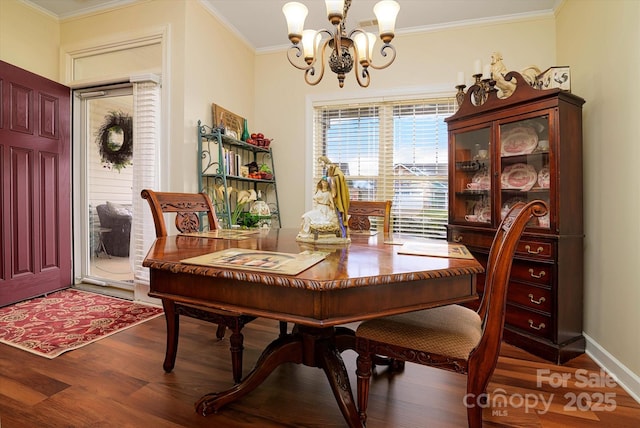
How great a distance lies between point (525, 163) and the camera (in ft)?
7.93

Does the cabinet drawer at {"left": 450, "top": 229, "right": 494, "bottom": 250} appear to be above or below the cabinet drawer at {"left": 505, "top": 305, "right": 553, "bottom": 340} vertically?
above

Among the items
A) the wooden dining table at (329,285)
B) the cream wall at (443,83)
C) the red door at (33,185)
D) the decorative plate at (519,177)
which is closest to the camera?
the wooden dining table at (329,285)

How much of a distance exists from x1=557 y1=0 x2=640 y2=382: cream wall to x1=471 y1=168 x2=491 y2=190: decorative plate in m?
→ 0.62

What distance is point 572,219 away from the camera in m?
2.20

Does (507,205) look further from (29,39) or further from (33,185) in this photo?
(29,39)

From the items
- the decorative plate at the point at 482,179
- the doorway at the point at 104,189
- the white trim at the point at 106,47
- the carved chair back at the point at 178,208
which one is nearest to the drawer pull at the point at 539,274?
the decorative plate at the point at 482,179

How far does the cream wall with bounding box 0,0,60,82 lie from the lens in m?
2.87

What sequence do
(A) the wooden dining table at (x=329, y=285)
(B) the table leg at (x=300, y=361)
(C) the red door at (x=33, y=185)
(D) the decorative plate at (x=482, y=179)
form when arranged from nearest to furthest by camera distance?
(A) the wooden dining table at (x=329, y=285), (B) the table leg at (x=300, y=361), (D) the decorative plate at (x=482, y=179), (C) the red door at (x=33, y=185)

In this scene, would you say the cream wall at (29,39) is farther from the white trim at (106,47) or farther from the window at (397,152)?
the window at (397,152)

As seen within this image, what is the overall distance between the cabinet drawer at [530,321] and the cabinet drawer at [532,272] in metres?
0.22

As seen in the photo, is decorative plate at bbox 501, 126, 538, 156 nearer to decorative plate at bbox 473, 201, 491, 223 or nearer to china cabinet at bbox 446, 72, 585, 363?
china cabinet at bbox 446, 72, 585, 363

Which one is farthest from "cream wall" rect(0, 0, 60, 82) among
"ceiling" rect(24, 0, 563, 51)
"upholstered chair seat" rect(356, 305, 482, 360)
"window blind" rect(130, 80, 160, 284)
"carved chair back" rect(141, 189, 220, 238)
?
"upholstered chair seat" rect(356, 305, 482, 360)

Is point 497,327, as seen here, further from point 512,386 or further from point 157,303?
point 157,303

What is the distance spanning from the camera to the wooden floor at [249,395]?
57.0 inches
